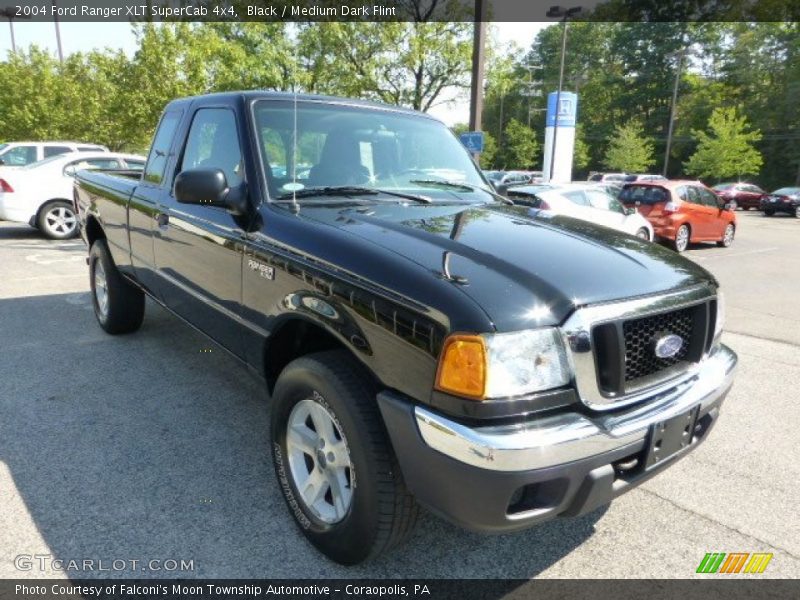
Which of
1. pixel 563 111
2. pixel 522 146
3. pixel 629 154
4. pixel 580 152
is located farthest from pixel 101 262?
pixel 522 146

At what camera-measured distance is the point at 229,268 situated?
294 cm

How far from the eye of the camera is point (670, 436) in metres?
2.11

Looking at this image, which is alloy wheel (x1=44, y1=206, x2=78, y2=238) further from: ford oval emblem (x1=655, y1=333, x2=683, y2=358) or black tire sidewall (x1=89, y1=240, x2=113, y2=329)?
ford oval emblem (x1=655, y1=333, x2=683, y2=358)

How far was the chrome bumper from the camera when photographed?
176 centimetres

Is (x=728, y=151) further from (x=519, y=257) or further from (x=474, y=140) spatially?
(x=519, y=257)

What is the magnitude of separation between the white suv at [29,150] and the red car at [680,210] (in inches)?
497

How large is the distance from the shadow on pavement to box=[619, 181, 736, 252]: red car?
11.2 metres

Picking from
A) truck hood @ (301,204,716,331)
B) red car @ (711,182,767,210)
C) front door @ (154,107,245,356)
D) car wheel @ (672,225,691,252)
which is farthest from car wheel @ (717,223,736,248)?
red car @ (711,182,767,210)

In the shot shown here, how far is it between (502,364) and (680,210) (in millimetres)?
12785

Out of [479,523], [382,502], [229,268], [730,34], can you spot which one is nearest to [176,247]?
[229,268]

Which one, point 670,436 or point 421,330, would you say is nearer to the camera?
point 421,330

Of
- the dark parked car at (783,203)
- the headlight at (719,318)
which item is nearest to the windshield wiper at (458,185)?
the headlight at (719,318)

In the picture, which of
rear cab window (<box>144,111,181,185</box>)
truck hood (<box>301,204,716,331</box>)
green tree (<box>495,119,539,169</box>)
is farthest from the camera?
green tree (<box>495,119,539,169</box>)

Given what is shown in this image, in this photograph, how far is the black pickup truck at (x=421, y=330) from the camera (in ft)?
6.00
